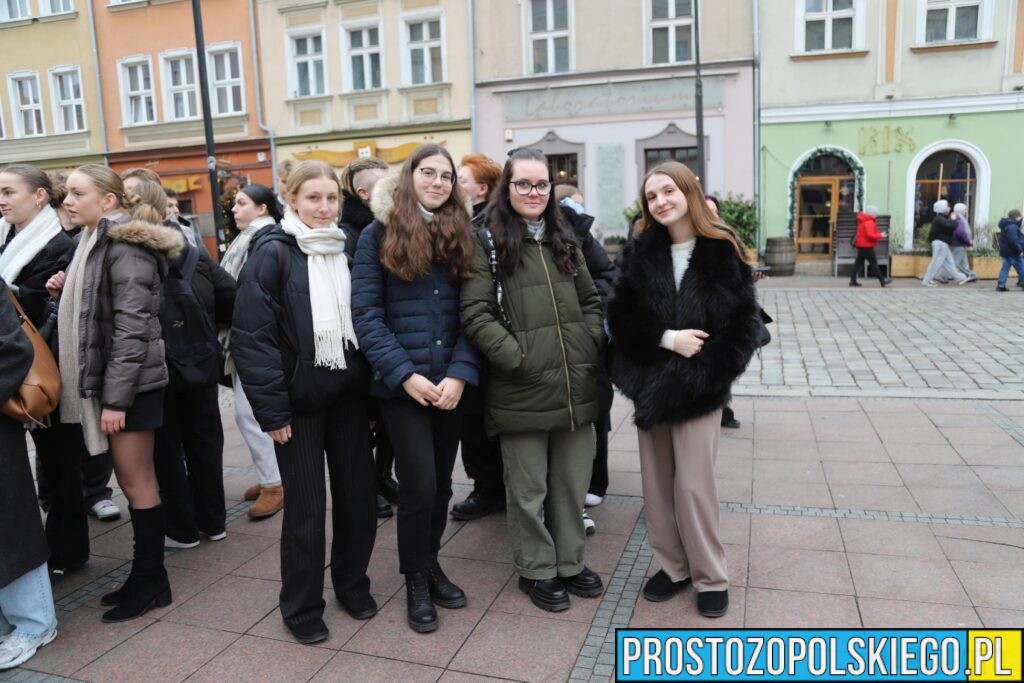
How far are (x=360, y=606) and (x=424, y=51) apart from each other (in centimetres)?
1959

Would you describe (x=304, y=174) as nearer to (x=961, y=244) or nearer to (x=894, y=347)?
(x=894, y=347)

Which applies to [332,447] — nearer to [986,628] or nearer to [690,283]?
[690,283]

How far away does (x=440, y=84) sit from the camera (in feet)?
67.5

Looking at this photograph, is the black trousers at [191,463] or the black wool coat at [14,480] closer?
the black wool coat at [14,480]

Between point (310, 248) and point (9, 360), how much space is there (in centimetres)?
118

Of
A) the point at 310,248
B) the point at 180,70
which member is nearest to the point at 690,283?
the point at 310,248

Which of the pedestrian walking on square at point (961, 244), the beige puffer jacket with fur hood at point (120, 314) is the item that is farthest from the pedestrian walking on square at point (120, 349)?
the pedestrian walking on square at point (961, 244)

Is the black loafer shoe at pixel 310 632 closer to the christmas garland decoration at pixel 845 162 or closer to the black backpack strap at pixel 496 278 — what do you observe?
the black backpack strap at pixel 496 278

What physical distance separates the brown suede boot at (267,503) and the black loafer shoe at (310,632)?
1455 mm

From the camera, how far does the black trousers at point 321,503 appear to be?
327 cm

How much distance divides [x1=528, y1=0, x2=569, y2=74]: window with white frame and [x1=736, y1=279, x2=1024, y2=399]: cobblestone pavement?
9.11 metres

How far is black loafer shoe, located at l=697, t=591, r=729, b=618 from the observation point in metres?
3.31

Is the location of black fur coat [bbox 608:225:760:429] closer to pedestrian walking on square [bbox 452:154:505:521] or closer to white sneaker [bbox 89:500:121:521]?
pedestrian walking on square [bbox 452:154:505:521]

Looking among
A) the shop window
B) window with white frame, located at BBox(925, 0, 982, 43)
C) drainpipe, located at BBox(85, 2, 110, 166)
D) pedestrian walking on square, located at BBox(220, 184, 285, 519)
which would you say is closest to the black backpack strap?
pedestrian walking on square, located at BBox(220, 184, 285, 519)
